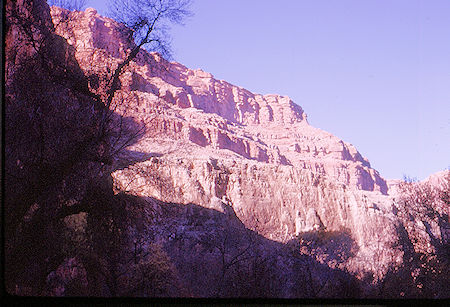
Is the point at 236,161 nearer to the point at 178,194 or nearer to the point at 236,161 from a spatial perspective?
the point at 236,161

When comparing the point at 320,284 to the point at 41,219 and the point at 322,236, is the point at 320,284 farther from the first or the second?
the point at 41,219

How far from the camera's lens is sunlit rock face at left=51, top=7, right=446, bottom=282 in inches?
144

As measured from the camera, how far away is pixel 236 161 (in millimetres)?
3893

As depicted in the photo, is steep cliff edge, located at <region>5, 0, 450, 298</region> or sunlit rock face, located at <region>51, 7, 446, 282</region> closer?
steep cliff edge, located at <region>5, 0, 450, 298</region>

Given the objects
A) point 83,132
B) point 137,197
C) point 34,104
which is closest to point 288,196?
point 137,197

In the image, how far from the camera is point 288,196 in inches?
148

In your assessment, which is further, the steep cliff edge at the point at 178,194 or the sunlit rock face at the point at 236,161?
the sunlit rock face at the point at 236,161

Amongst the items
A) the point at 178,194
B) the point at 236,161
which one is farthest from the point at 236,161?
the point at 178,194

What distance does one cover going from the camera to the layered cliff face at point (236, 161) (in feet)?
12.0

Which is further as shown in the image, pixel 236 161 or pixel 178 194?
pixel 236 161

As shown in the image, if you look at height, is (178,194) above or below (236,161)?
below

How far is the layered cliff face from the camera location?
3.67 m

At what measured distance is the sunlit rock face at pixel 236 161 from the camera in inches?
144

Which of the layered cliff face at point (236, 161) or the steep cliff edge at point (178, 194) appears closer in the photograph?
the steep cliff edge at point (178, 194)
